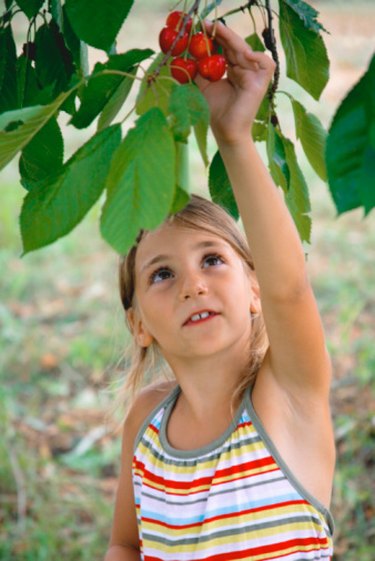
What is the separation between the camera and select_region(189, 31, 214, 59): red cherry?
900mm

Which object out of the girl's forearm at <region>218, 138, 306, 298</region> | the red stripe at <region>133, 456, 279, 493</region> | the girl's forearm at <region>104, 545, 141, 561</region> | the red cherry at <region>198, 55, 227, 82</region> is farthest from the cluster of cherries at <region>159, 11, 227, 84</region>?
the girl's forearm at <region>104, 545, 141, 561</region>

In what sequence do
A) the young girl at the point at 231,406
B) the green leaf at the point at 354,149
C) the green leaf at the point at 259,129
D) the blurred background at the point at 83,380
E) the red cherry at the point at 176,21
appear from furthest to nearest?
1. the blurred background at the point at 83,380
2. the young girl at the point at 231,406
3. the green leaf at the point at 259,129
4. the red cherry at the point at 176,21
5. the green leaf at the point at 354,149

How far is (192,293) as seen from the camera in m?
1.38

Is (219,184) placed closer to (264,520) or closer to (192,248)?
(192,248)

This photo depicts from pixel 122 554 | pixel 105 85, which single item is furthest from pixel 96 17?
pixel 122 554

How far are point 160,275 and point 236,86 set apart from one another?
0.56 metres

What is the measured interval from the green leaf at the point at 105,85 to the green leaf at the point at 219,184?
0.85 feet

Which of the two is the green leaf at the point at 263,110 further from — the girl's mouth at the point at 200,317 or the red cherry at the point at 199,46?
the girl's mouth at the point at 200,317

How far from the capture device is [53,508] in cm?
274

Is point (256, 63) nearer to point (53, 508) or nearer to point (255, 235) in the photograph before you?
point (255, 235)

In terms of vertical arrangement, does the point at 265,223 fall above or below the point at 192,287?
above

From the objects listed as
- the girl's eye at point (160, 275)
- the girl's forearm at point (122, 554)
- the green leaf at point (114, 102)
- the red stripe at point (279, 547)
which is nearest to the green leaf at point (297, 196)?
the green leaf at point (114, 102)

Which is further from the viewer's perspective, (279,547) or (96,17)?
(279,547)

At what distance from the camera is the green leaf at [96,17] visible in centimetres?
89
